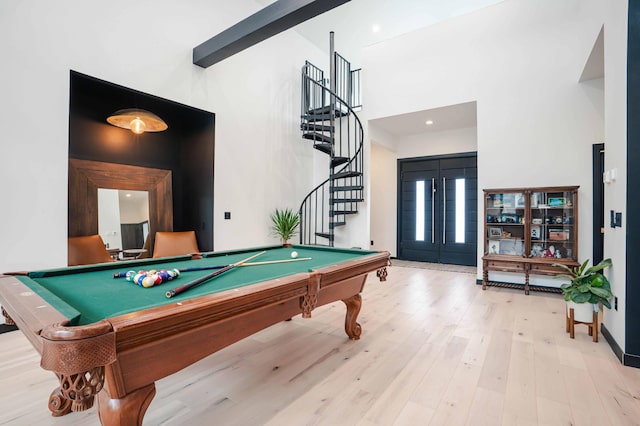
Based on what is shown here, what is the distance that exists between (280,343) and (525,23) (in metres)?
5.66

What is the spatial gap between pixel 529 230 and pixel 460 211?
7.04ft

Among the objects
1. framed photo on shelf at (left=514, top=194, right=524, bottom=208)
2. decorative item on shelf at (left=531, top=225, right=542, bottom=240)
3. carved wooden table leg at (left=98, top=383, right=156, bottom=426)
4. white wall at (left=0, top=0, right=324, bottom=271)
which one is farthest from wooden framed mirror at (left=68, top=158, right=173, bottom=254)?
decorative item on shelf at (left=531, top=225, right=542, bottom=240)

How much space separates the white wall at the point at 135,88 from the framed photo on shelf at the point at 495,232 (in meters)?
3.52

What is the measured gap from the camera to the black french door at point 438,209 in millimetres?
6520

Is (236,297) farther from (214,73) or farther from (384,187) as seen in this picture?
(384,187)

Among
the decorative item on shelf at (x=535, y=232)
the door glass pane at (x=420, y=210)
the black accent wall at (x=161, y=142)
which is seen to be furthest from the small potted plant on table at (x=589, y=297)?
the black accent wall at (x=161, y=142)

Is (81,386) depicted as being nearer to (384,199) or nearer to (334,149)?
(334,149)

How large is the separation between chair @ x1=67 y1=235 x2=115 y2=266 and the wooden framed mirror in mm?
285

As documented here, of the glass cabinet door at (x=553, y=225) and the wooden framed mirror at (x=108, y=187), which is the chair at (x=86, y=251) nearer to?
the wooden framed mirror at (x=108, y=187)

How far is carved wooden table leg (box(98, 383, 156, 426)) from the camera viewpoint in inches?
43.6

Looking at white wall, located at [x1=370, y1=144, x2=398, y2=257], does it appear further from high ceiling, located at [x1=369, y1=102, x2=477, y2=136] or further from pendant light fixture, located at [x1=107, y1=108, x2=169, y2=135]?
pendant light fixture, located at [x1=107, y1=108, x2=169, y2=135]

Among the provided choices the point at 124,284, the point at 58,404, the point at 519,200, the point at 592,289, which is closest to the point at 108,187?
the point at 124,284

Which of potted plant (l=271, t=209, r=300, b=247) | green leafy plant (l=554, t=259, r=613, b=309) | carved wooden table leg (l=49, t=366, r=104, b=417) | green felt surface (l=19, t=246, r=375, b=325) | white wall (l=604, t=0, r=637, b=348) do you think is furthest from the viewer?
potted plant (l=271, t=209, r=300, b=247)

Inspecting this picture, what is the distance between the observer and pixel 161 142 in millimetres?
4695
